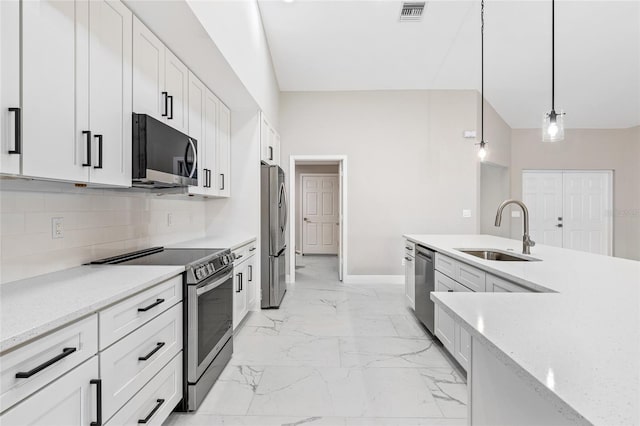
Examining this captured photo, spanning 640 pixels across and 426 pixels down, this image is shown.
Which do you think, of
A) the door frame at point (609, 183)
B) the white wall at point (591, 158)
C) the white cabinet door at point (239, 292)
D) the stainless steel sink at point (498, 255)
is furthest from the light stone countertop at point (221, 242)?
the door frame at point (609, 183)

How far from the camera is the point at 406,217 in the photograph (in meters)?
5.34

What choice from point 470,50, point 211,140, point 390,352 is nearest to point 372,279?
point 390,352

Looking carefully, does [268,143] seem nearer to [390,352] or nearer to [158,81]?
[158,81]

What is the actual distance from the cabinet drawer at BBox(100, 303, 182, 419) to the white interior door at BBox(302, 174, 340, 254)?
672cm

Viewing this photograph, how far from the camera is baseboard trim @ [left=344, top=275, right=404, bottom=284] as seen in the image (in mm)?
5309

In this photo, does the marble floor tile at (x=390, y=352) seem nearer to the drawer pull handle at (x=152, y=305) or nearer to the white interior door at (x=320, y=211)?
the drawer pull handle at (x=152, y=305)

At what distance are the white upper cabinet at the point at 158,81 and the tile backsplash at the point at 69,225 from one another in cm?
59

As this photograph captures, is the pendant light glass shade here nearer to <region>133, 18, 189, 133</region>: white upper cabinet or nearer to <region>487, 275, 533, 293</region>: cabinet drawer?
<region>487, 275, 533, 293</region>: cabinet drawer

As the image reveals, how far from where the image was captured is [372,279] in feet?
17.5

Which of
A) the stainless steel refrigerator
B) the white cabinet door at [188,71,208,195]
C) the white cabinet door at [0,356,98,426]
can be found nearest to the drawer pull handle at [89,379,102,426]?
the white cabinet door at [0,356,98,426]

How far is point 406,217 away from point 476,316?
440cm

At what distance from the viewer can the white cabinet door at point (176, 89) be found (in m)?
2.29

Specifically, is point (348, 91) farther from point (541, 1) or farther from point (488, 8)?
point (541, 1)

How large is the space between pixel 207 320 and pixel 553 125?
2.74 m
